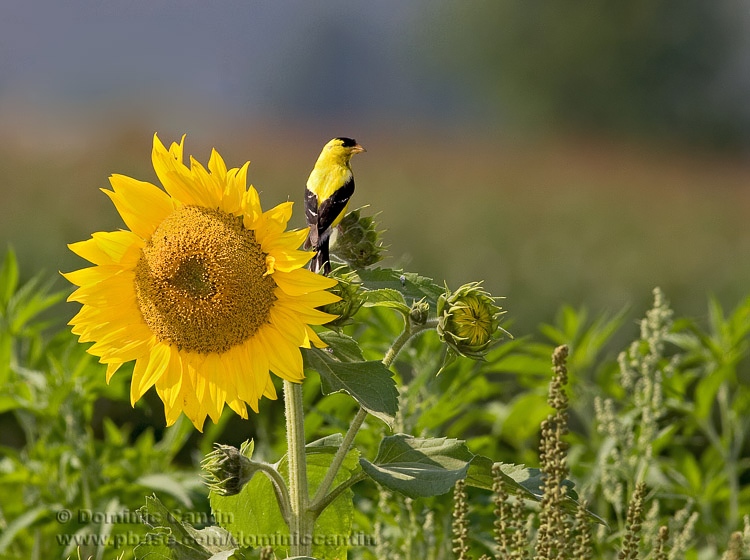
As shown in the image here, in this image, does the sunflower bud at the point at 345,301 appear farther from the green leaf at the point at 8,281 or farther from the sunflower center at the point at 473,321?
the green leaf at the point at 8,281

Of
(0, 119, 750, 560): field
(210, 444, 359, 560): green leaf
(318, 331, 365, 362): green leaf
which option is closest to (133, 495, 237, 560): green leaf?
(0, 119, 750, 560): field

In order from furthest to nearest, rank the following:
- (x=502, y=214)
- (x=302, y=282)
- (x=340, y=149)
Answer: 1. (x=502, y=214)
2. (x=340, y=149)
3. (x=302, y=282)

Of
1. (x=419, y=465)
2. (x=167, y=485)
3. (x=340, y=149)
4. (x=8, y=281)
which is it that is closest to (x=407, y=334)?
(x=419, y=465)

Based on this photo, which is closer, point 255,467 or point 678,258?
point 255,467

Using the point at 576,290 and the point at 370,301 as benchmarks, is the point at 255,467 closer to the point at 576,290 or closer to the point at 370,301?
the point at 370,301

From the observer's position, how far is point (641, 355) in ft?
5.55

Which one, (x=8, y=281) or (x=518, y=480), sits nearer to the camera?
(x=518, y=480)

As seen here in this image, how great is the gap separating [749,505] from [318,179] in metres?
1.43

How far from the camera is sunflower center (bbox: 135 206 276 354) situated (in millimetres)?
1029

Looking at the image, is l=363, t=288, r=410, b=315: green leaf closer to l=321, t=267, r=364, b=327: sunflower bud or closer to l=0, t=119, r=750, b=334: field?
l=321, t=267, r=364, b=327: sunflower bud

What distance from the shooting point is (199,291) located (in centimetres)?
103

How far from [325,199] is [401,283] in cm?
12

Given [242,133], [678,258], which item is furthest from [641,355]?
[242,133]

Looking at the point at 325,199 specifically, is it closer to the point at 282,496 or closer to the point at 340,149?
the point at 340,149
